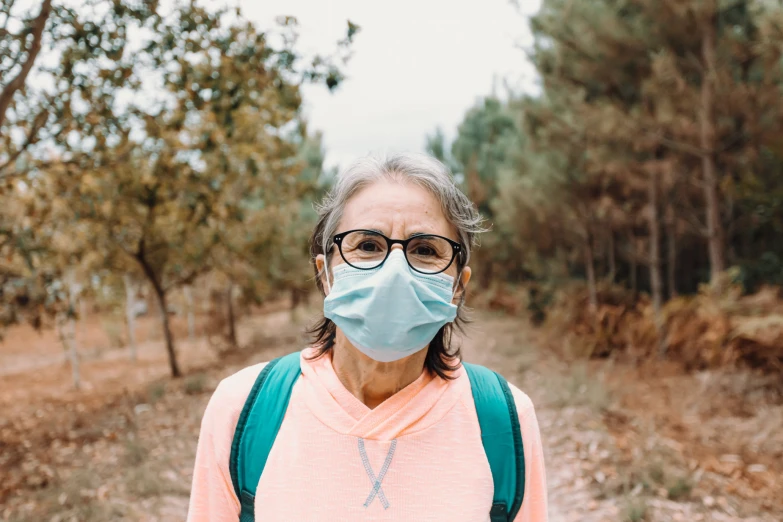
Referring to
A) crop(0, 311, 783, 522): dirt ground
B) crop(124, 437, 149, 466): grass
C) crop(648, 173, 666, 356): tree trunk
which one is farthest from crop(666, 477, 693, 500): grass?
crop(124, 437, 149, 466): grass

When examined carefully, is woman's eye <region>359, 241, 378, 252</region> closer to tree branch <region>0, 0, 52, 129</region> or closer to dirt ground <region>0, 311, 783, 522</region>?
dirt ground <region>0, 311, 783, 522</region>

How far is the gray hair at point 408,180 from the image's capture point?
170 centimetres

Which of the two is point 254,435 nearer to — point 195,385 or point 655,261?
point 655,261

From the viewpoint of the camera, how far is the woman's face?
165 centimetres

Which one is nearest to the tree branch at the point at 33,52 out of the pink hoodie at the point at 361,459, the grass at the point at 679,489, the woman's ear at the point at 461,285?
the pink hoodie at the point at 361,459

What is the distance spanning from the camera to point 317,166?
2327cm

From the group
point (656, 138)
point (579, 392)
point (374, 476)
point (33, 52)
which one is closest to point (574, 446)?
point (579, 392)

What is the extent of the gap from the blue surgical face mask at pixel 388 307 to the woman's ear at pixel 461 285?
11cm

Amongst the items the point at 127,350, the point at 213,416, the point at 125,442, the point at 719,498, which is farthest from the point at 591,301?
the point at 127,350

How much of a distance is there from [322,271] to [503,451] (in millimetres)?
784

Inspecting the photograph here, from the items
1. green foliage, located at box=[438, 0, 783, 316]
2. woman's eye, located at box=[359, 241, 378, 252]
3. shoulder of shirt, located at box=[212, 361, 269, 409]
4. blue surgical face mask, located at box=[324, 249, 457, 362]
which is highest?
green foliage, located at box=[438, 0, 783, 316]

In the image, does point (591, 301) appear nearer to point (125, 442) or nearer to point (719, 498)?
point (719, 498)

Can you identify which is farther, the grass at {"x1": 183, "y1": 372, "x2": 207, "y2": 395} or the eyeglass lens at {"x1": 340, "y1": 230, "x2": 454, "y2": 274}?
the grass at {"x1": 183, "y1": 372, "x2": 207, "y2": 395}

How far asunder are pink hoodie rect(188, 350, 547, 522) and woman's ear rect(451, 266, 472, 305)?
13.4 inches
